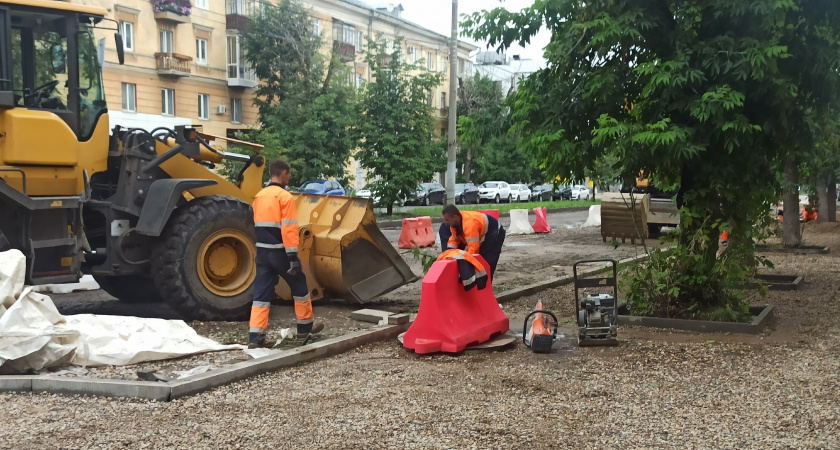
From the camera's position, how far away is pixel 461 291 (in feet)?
27.2

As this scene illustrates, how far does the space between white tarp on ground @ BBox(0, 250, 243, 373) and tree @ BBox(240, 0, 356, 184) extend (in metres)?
23.6

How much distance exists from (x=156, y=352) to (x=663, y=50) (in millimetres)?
5832

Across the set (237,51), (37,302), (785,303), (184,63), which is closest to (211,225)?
(37,302)

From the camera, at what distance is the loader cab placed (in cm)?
880

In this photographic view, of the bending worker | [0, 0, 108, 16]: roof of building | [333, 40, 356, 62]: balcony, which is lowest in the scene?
the bending worker

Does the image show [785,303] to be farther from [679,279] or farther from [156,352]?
[156,352]

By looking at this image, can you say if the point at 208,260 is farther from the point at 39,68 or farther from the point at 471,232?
the point at 471,232

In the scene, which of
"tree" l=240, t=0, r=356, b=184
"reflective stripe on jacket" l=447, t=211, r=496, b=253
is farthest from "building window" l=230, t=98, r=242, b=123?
"reflective stripe on jacket" l=447, t=211, r=496, b=253

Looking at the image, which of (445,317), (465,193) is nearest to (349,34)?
(465,193)

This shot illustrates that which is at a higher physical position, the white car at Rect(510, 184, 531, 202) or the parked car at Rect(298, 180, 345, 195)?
the parked car at Rect(298, 180, 345, 195)

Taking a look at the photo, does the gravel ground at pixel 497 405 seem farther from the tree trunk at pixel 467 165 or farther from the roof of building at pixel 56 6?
the tree trunk at pixel 467 165

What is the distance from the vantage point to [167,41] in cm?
4044

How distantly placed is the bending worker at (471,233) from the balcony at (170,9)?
3298cm

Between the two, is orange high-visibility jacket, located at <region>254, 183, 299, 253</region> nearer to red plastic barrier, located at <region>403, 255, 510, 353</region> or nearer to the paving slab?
red plastic barrier, located at <region>403, 255, 510, 353</region>
